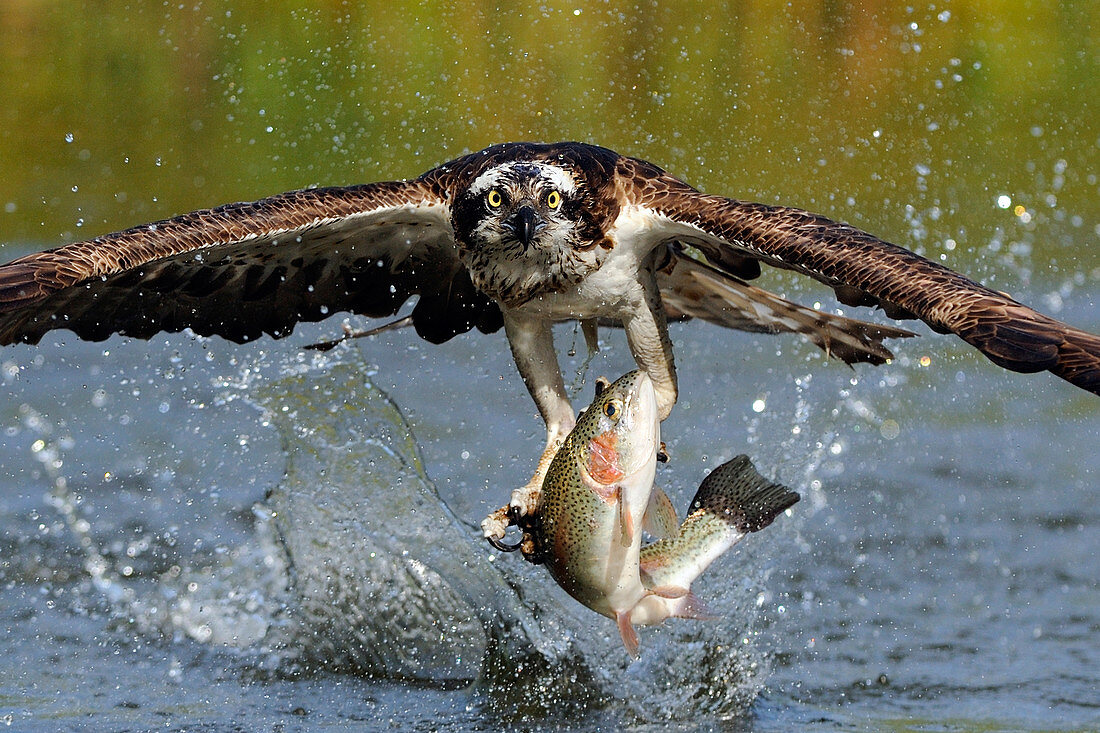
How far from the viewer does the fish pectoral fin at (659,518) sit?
234 inches

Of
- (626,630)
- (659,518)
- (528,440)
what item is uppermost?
(528,440)

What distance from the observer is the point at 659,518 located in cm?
601

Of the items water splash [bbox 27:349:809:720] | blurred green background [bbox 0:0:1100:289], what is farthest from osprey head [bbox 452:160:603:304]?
blurred green background [bbox 0:0:1100:289]

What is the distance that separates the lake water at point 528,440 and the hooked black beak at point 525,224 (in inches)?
92.3

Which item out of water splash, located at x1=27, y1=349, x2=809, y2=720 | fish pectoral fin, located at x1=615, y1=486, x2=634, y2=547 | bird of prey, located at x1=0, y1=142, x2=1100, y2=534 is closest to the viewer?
fish pectoral fin, located at x1=615, y1=486, x2=634, y2=547

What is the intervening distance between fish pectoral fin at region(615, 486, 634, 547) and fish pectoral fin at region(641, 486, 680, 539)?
0.35m

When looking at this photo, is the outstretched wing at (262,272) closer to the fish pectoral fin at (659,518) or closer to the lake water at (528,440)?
the lake water at (528,440)

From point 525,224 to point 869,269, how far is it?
145 centimetres

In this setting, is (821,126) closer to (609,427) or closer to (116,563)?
(116,563)

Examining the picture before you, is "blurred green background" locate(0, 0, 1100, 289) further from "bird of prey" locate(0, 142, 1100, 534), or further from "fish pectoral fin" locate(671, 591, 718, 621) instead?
"fish pectoral fin" locate(671, 591, 718, 621)

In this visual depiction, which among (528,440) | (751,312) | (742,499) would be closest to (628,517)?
(742,499)

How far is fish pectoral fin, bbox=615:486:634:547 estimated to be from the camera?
18.1ft

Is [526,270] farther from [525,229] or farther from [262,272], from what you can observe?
[262,272]

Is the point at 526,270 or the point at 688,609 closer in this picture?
the point at 688,609
